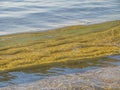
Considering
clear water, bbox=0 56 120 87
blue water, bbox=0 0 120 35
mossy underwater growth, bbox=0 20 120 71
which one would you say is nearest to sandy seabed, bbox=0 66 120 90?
clear water, bbox=0 56 120 87

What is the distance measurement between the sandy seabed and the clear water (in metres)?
0.18

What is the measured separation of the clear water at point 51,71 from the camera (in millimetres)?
5367

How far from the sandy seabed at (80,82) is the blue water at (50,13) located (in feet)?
14.6

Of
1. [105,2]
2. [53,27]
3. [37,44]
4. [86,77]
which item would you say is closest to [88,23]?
[53,27]

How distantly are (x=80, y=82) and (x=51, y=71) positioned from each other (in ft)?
2.62

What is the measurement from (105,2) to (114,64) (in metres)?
9.03

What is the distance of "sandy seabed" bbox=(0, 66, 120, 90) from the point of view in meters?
5.00

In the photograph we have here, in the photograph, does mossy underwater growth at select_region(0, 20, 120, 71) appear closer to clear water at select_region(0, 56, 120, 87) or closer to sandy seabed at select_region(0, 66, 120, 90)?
clear water at select_region(0, 56, 120, 87)

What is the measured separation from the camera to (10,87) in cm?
506

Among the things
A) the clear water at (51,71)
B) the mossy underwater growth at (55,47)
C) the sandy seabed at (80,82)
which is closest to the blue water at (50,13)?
the mossy underwater growth at (55,47)

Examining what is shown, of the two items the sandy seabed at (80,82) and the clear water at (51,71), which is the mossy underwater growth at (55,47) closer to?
the clear water at (51,71)

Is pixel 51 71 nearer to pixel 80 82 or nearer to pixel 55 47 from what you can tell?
pixel 80 82

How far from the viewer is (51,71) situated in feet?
19.0

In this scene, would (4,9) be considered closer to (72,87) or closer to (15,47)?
(15,47)
